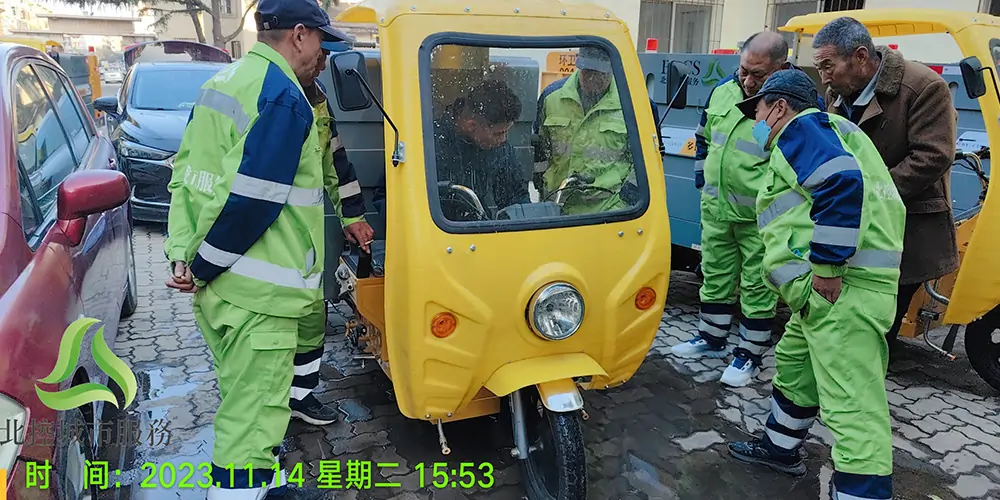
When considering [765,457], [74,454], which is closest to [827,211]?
[765,457]

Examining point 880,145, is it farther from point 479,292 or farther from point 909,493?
point 479,292

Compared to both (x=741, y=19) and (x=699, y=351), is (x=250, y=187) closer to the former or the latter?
(x=699, y=351)

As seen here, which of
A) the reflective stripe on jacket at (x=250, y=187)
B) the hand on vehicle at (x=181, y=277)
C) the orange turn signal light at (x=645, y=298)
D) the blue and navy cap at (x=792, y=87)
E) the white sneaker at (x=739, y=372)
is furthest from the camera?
the white sneaker at (x=739, y=372)

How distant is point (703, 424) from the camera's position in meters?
3.52

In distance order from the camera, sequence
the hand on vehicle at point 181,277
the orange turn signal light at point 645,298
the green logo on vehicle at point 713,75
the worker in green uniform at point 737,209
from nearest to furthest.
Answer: the hand on vehicle at point 181,277
the orange turn signal light at point 645,298
the worker in green uniform at point 737,209
the green logo on vehicle at point 713,75

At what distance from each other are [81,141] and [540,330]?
261 centimetres

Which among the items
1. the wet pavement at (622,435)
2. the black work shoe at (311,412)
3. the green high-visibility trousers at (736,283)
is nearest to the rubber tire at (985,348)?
the wet pavement at (622,435)

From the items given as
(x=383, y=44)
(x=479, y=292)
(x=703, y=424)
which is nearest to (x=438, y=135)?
(x=383, y=44)

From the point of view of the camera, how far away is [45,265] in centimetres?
210

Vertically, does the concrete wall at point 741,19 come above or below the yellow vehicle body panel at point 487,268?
above

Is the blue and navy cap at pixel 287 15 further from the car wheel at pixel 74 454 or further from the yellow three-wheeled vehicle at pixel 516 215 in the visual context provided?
the car wheel at pixel 74 454

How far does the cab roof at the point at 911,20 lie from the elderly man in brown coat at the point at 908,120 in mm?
454

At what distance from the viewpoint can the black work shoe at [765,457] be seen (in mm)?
3084

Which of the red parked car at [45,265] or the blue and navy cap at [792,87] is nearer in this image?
the red parked car at [45,265]
